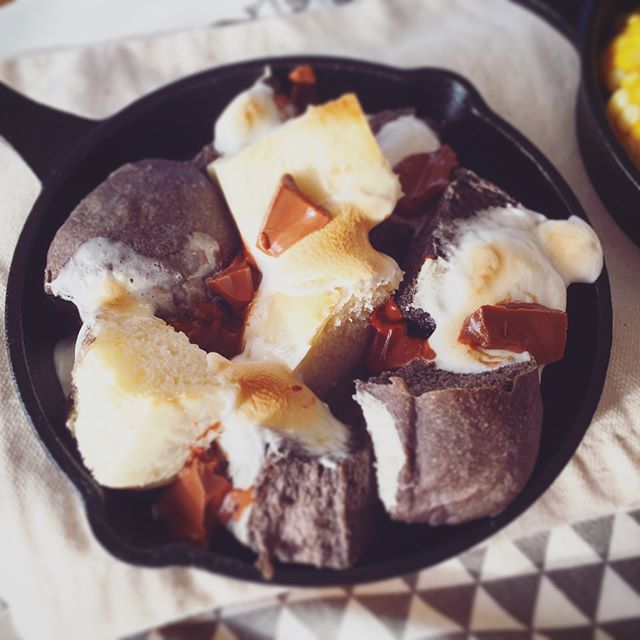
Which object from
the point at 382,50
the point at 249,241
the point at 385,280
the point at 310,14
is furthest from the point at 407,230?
the point at 310,14

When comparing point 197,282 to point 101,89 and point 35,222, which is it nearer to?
point 35,222

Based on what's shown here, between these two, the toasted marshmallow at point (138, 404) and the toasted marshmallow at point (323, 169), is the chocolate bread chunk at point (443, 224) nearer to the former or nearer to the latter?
the toasted marshmallow at point (323, 169)

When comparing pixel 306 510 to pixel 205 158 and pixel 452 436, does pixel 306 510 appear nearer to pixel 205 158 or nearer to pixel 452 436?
pixel 452 436

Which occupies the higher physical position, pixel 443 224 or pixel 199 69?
pixel 199 69

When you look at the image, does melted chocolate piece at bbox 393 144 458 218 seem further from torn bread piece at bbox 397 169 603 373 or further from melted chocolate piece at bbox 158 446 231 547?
melted chocolate piece at bbox 158 446 231 547

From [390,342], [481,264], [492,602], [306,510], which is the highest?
[481,264]

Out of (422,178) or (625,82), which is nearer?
(422,178)

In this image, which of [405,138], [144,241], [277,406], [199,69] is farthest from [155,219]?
[199,69]

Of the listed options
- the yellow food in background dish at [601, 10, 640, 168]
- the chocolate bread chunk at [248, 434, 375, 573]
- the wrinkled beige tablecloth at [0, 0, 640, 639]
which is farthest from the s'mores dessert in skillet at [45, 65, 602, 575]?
the yellow food in background dish at [601, 10, 640, 168]
